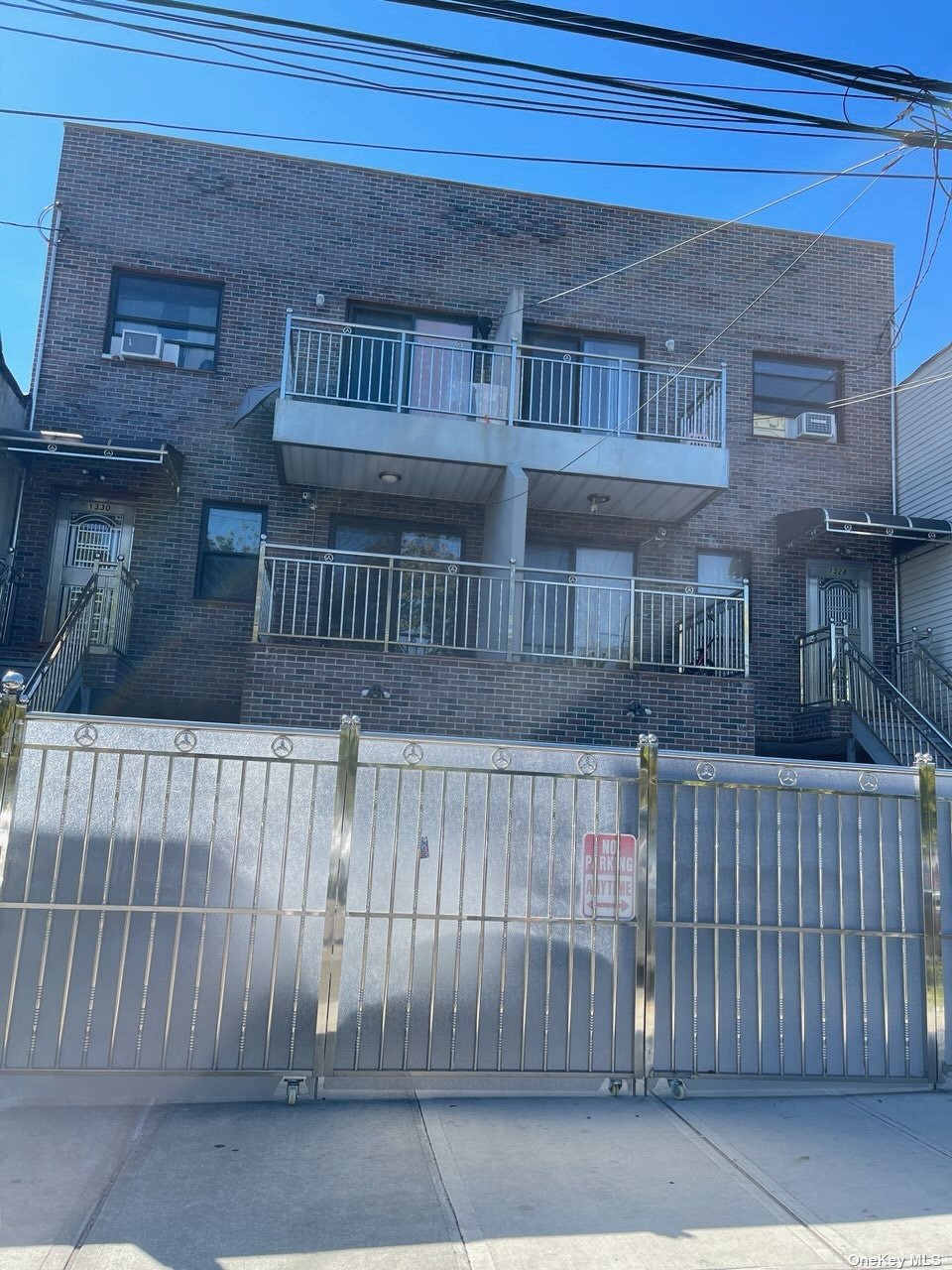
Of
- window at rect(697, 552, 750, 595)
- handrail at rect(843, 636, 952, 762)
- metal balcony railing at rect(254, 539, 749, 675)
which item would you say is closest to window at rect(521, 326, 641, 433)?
window at rect(697, 552, 750, 595)

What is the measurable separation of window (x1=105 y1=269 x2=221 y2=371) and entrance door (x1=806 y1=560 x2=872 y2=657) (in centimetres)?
872

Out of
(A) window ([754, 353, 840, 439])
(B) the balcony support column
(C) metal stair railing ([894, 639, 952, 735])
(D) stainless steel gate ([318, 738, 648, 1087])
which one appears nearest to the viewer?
(D) stainless steel gate ([318, 738, 648, 1087])

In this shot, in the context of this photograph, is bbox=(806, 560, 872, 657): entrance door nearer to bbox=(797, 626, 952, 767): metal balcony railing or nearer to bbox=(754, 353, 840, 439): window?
bbox=(797, 626, 952, 767): metal balcony railing

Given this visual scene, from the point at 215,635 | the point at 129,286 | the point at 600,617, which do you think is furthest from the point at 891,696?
the point at 129,286

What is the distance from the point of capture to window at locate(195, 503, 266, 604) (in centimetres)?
1230

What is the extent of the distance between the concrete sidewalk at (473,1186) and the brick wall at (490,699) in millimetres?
4728

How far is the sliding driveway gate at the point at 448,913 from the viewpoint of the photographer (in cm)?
527

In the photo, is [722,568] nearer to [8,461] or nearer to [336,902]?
[8,461]

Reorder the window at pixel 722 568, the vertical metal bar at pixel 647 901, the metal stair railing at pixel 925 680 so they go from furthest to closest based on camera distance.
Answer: the window at pixel 722 568, the metal stair railing at pixel 925 680, the vertical metal bar at pixel 647 901

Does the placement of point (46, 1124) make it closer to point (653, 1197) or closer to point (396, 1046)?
point (396, 1046)

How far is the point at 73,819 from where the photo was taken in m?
5.37

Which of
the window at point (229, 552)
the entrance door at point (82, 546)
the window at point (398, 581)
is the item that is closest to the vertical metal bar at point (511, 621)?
the window at point (398, 581)

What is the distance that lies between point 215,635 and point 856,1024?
28.1 ft

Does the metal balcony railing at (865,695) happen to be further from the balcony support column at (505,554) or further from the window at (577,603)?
the balcony support column at (505,554)
